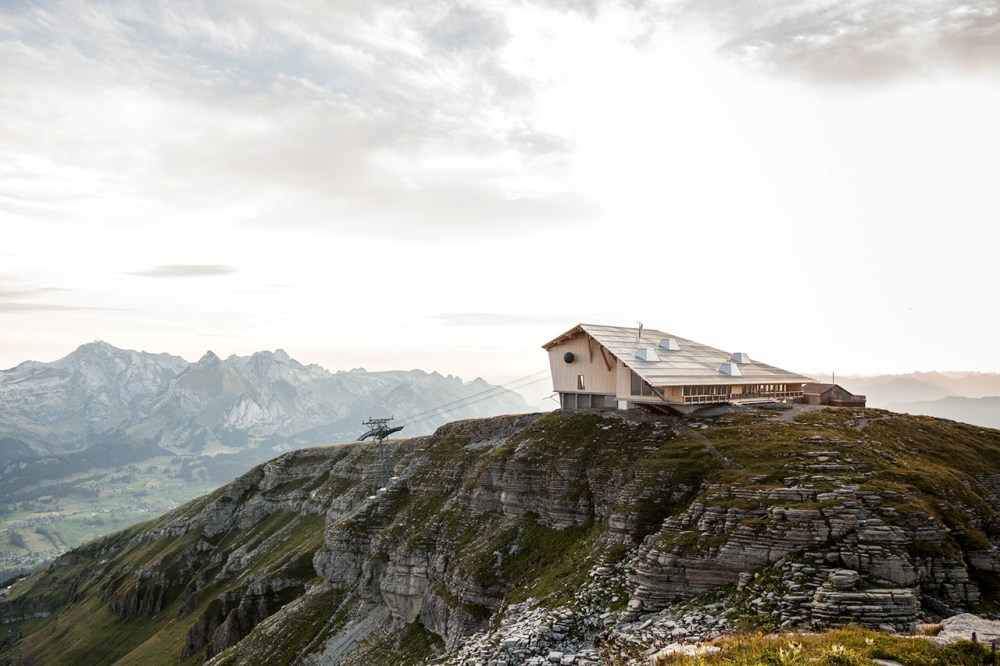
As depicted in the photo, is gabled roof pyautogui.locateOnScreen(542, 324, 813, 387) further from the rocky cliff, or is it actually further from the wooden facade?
the rocky cliff

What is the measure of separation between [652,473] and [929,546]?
2037 centimetres

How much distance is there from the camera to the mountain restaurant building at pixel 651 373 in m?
63.4

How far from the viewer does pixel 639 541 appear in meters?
46.5

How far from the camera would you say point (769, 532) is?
38188mm

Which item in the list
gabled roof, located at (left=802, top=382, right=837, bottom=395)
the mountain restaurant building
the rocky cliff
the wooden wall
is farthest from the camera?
gabled roof, located at (left=802, top=382, right=837, bottom=395)

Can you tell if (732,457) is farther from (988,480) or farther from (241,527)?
(241,527)

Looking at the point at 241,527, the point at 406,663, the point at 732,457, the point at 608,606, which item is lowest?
the point at 241,527

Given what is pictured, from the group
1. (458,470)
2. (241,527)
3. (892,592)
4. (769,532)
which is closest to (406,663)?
(458,470)

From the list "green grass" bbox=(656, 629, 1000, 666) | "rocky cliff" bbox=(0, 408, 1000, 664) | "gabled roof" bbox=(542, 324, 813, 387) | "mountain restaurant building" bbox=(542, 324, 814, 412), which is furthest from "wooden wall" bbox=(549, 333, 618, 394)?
"green grass" bbox=(656, 629, 1000, 666)

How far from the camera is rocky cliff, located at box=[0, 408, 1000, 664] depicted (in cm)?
3566

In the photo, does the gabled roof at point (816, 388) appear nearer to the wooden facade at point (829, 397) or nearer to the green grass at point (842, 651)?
the wooden facade at point (829, 397)

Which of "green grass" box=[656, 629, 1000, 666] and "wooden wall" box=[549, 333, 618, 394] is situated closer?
"green grass" box=[656, 629, 1000, 666]

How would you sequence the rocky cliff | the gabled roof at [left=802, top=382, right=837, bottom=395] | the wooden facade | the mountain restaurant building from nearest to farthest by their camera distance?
the rocky cliff → the mountain restaurant building → the wooden facade → the gabled roof at [left=802, top=382, right=837, bottom=395]

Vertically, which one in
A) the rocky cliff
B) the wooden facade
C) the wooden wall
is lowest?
the rocky cliff
